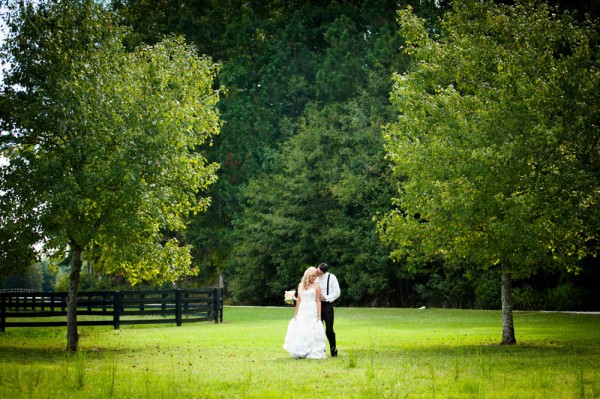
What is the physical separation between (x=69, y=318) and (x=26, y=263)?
190cm

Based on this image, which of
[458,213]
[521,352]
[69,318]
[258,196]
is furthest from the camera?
[258,196]

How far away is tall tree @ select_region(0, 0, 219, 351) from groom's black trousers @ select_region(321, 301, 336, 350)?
194 inches

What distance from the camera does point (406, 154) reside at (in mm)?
19750

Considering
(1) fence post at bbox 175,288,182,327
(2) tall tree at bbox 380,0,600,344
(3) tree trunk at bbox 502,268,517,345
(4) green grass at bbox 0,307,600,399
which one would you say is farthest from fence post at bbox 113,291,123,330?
(3) tree trunk at bbox 502,268,517,345

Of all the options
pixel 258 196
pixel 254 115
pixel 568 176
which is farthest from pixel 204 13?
pixel 568 176

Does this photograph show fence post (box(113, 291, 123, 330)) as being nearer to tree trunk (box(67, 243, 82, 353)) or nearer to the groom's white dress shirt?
tree trunk (box(67, 243, 82, 353))

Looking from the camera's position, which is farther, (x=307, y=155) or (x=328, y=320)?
(x=307, y=155)

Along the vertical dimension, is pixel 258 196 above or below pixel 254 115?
below

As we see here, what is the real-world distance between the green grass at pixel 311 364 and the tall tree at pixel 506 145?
269cm

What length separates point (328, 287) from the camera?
54.0ft

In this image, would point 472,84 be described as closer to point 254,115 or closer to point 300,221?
point 300,221

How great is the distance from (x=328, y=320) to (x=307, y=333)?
1.85 feet

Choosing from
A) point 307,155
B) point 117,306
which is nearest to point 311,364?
point 117,306

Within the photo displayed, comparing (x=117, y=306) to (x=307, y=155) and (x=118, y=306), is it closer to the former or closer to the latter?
(x=118, y=306)
